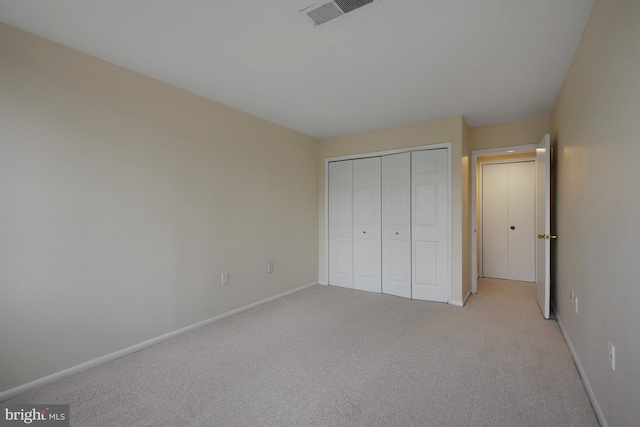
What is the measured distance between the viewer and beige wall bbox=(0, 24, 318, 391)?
1923 millimetres

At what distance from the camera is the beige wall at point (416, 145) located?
143 inches

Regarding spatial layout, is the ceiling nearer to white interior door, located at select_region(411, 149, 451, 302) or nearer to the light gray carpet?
white interior door, located at select_region(411, 149, 451, 302)

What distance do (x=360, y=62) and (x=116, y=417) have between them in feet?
9.60

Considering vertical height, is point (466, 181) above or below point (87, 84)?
below

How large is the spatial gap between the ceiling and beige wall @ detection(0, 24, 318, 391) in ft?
0.84

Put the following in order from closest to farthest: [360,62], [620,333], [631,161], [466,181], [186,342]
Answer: [631,161], [620,333], [360,62], [186,342], [466,181]

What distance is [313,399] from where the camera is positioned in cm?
184

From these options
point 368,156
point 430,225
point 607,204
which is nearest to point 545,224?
point 430,225

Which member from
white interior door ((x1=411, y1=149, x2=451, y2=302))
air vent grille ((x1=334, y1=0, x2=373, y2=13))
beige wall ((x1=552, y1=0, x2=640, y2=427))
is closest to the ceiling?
air vent grille ((x1=334, y1=0, x2=373, y2=13))

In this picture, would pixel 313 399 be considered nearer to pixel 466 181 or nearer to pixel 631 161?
pixel 631 161

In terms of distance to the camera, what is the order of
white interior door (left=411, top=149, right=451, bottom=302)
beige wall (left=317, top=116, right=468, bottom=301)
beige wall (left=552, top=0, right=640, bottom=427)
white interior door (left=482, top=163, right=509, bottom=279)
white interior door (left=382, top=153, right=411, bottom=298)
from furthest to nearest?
white interior door (left=482, top=163, right=509, bottom=279) < white interior door (left=382, top=153, right=411, bottom=298) < white interior door (left=411, top=149, right=451, bottom=302) < beige wall (left=317, top=116, right=468, bottom=301) < beige wall (left=552, top=0, right=640, bottom=427)

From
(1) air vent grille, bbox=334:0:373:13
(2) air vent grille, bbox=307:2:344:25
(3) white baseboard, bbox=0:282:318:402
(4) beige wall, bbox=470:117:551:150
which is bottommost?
(3) white baseboard, bbox=0:282:318:402

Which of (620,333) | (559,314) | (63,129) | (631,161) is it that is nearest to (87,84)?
(63,129)

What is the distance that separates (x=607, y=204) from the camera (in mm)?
1524
